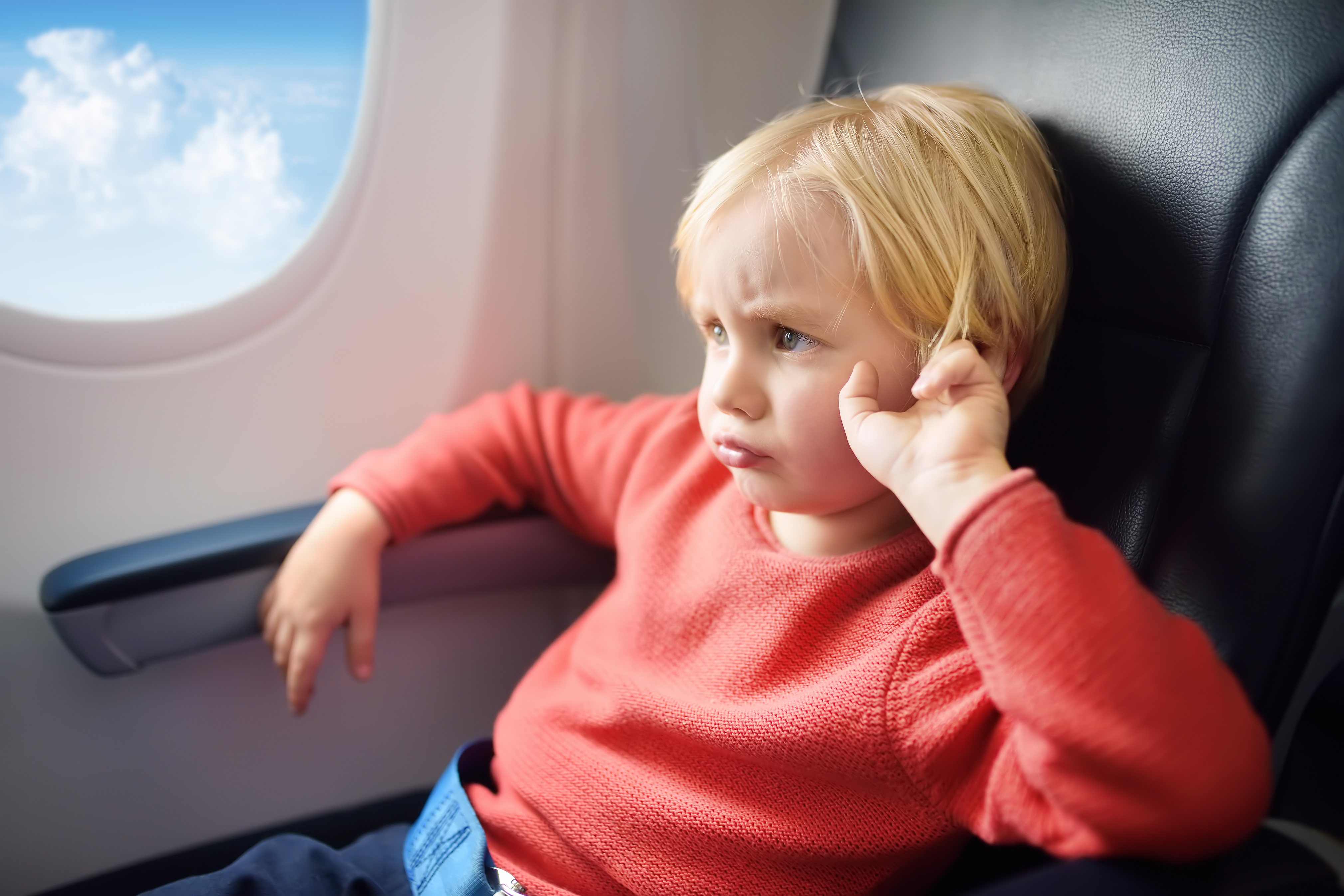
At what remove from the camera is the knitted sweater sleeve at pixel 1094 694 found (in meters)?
0.51

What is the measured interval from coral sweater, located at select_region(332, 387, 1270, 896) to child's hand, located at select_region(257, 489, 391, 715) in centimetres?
4

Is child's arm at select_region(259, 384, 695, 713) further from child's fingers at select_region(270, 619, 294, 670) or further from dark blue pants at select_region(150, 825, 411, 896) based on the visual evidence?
dark blue pants at select_region(150, 825, 411, 896)

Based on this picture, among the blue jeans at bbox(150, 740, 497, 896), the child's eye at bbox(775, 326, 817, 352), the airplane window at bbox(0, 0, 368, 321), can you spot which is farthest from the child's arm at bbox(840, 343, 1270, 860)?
the airplane window at bbox(0, 0, 368, 321)

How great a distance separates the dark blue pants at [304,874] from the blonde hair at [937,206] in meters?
0.57

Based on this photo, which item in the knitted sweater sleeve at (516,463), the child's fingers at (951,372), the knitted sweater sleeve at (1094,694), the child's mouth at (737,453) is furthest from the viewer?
the knitted sweater sleeve at (516,463)

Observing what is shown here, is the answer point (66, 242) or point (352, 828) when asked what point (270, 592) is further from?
point (66, 242)

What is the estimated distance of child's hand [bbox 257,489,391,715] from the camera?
0.93 meters

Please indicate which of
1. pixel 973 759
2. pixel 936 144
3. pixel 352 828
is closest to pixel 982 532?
pixel 973 759

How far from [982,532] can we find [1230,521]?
7.6 inches

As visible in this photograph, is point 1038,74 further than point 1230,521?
Yes

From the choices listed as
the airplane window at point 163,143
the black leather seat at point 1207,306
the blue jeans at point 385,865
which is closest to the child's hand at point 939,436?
the black leather seat at point 1207,306

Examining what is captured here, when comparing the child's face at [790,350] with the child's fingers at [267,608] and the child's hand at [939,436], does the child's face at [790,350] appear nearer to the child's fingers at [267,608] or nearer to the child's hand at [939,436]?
the child's hand at [939,436]

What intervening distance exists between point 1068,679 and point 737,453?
29cm

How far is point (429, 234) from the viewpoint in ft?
3.69
